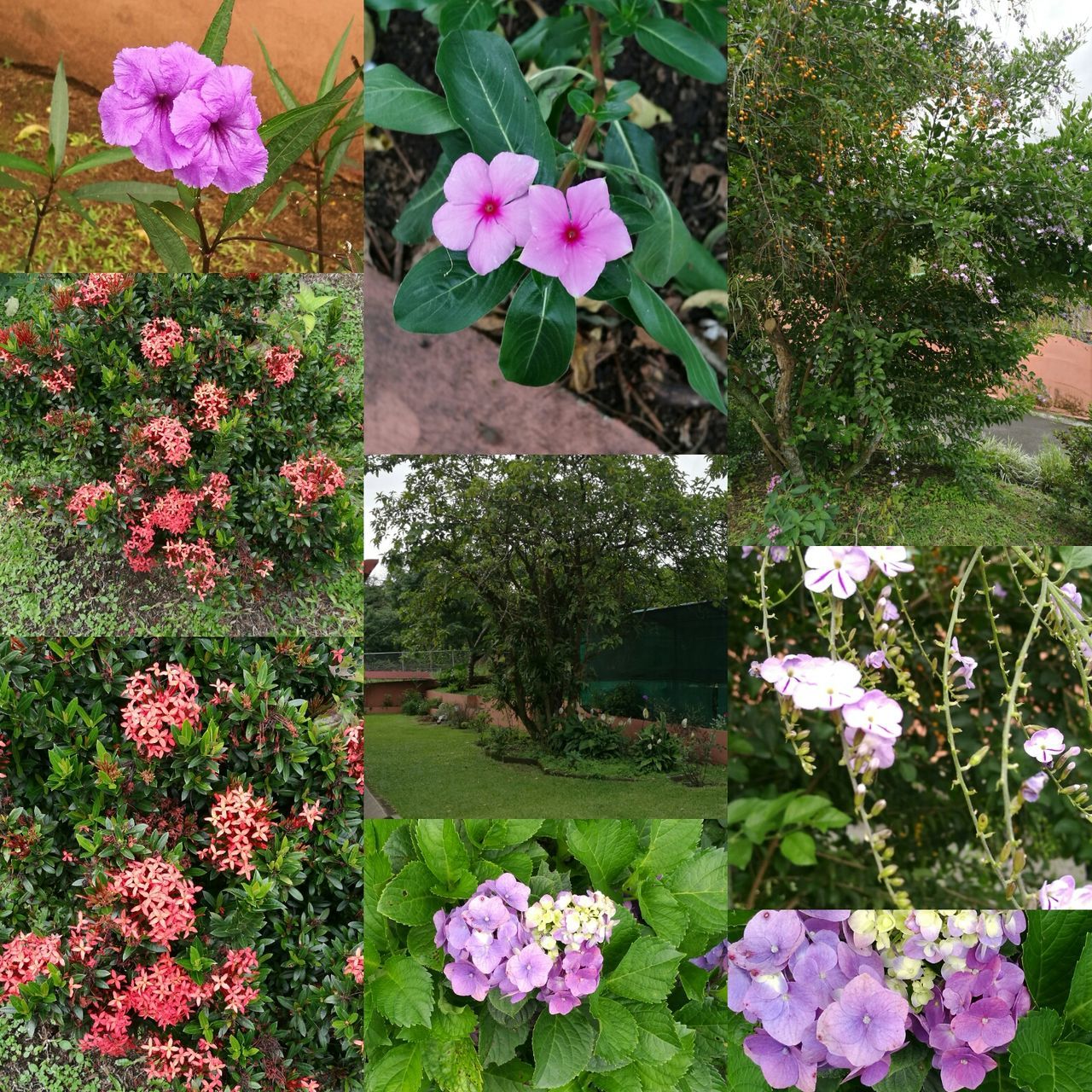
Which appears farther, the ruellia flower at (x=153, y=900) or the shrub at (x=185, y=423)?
the shrub at (x=185, y=423)

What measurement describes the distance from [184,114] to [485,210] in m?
0.72

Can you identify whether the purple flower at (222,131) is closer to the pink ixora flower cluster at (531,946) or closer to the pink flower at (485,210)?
the pink flower at (485,210)

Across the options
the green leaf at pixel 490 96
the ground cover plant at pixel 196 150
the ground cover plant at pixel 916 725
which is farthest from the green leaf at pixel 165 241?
the ground cover plant at pixel 916 725

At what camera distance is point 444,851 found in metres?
1.92

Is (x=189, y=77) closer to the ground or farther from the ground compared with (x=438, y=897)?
farther from the ground

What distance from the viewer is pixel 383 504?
1995 mm

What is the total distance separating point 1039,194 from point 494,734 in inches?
69.4

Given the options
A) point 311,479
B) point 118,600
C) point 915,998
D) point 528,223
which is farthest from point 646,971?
point 528,223

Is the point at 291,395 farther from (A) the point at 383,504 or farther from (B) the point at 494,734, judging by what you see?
(B) the point at 494,734

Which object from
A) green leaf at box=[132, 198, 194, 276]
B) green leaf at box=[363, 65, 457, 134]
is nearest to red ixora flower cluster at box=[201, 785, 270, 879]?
green leaf at box=[132, 198, 194, 276]

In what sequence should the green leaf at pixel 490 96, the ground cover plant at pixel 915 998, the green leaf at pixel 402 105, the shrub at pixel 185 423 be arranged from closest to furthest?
1. the green leaf at pixel 490 96
2. the green leaf at pixel 402 105
3. the ground cover plant at pixel 915 998
4. the shrub at pixel 185 423

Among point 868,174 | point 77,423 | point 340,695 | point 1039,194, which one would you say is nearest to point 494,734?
point 340,695

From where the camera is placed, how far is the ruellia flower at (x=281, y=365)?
209 cm

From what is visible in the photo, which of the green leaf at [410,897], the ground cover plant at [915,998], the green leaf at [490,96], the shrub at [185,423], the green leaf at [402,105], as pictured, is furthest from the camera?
the shrub at [185,423]
